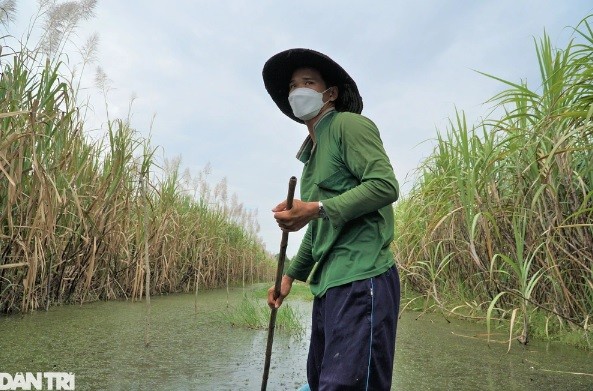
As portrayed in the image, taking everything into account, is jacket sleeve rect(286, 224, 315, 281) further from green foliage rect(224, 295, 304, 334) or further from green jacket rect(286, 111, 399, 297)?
green foliage rect(224, 295, 304, 334)

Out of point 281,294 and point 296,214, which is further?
point 281,294

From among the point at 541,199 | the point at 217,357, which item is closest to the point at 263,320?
the point at 217,357

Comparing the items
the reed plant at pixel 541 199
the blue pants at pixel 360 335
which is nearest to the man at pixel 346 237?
the blue pants at pixel 360 335

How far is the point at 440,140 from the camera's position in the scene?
4.19 metres

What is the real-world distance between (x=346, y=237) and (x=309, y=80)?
0.49m

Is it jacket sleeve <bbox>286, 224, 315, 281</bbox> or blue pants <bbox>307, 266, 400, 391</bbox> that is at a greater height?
jacket sleeve <bbox>286, 224, 315, 281</bbox>

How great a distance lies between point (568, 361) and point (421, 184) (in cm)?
259

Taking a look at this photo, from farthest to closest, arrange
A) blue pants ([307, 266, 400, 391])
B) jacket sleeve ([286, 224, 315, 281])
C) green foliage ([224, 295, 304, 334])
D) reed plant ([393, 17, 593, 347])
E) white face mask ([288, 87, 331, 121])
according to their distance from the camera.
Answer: green foliage ([224, 295, 304, 334]) → reed plant ([393, 17, 593, 347]) → jacket sleeve ([286, 224, 315, 281]) → white face mask ([288, 87, 331, 121]) → blue pants ([307, 266, 400, 391])

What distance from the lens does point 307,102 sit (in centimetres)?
144

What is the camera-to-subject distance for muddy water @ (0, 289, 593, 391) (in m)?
→ 1.90

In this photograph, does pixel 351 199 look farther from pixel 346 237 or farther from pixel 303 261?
pixel 303 261

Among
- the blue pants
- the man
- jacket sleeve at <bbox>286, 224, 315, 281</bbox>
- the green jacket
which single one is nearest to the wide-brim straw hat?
the man

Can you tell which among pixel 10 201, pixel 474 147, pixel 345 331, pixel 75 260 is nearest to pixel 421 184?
pixel 474 147

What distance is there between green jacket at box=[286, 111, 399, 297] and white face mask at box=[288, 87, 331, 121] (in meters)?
0.05
